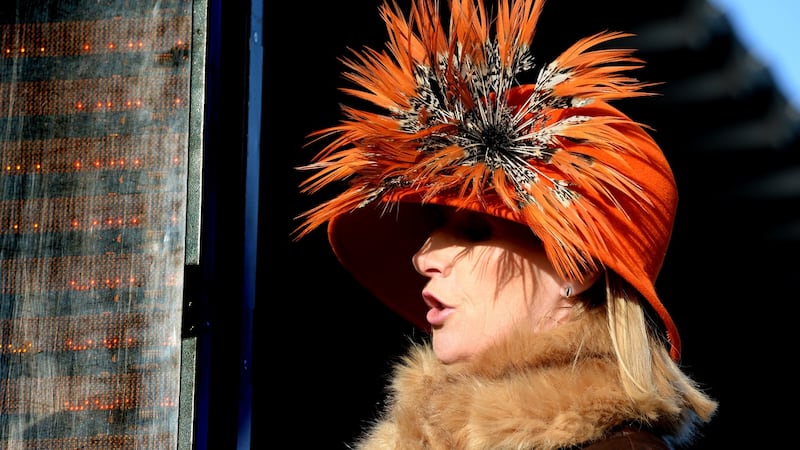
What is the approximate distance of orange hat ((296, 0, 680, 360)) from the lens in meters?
1.64

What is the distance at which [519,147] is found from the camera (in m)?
1.69

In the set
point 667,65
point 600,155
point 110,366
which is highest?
point 667,65

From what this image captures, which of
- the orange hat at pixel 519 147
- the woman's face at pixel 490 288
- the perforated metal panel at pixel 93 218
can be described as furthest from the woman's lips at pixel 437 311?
the perforated metal panel at pixel 93 218

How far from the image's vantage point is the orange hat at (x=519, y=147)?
164 centimetres

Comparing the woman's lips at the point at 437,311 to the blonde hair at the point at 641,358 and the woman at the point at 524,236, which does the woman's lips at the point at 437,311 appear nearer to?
the woman at the point at 524,236

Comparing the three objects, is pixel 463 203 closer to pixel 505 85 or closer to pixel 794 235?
pixel 505 85

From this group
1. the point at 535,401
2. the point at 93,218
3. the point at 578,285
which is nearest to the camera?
the point at 535,401

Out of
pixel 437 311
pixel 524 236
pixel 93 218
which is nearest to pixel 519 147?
pixel 524 236

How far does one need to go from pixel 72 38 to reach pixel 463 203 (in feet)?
2.77

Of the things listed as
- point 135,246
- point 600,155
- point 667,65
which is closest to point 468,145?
point 600,155

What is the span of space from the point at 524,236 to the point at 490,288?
11cm

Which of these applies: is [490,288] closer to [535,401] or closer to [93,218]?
[535,401]

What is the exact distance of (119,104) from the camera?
1884 mm

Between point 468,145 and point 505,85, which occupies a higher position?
point 505,85
